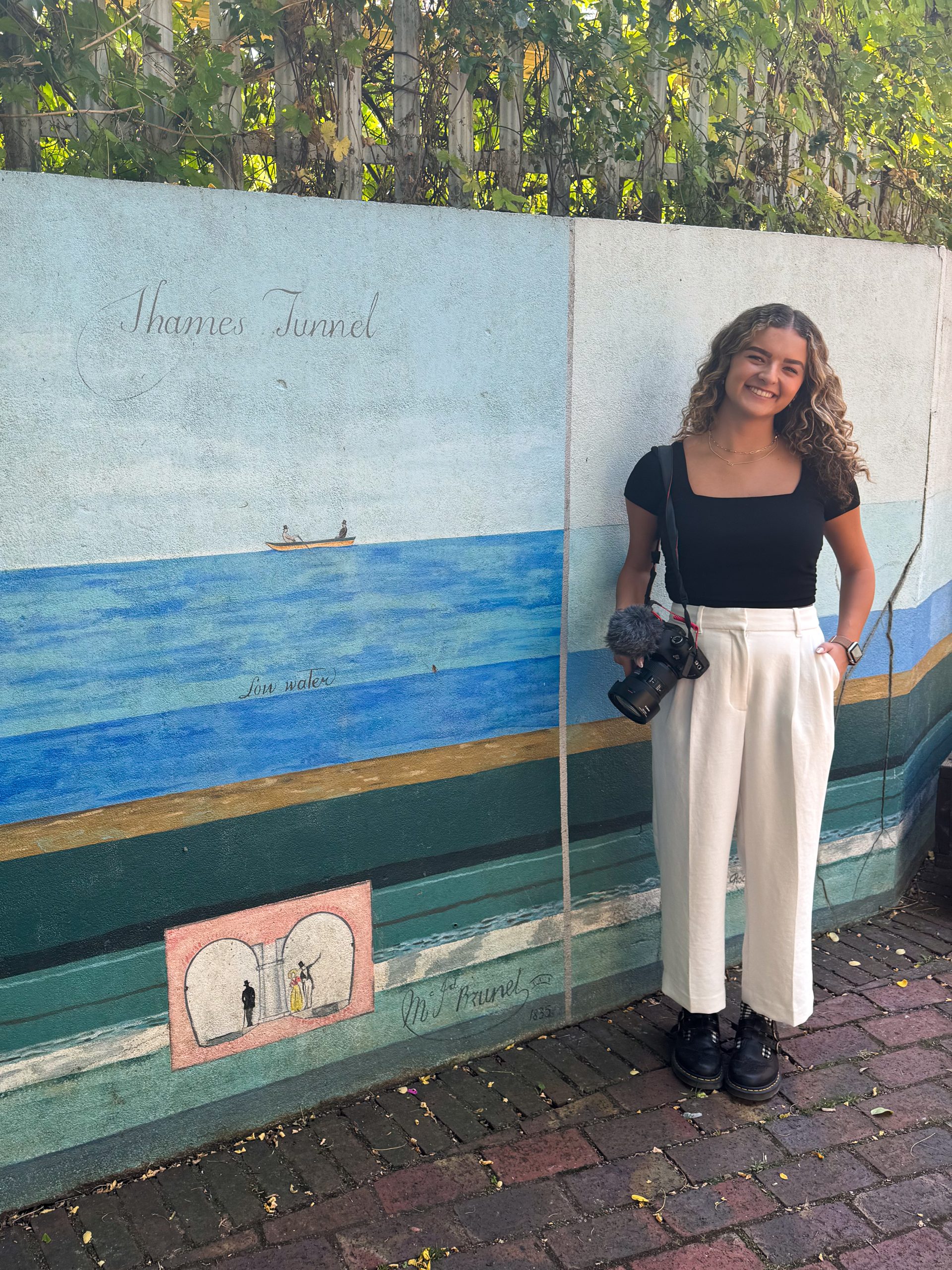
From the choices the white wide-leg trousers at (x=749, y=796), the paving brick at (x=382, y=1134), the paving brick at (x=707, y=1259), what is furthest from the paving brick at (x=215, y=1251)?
the white wide-leg trousers at (x=749, y=796)

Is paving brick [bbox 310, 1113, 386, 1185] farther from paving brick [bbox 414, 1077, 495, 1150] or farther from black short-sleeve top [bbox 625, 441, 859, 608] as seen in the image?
black short-sleeve top [bbox 625, 441, 859, 608]

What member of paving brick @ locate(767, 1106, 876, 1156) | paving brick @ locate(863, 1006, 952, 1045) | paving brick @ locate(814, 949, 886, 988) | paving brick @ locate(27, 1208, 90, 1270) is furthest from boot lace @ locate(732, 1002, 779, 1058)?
paving brick @ locate(27, 1208, 90, 1270)

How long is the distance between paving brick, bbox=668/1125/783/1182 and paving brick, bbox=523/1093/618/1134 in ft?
0.79

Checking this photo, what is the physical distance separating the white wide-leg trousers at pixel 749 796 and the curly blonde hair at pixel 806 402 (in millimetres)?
418

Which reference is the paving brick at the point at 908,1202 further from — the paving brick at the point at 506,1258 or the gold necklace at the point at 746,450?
the gold necklace at the point at 746,450

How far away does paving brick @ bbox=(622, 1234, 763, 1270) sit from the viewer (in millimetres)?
2596

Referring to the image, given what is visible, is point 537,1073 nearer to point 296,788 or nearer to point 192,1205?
point 192,1205

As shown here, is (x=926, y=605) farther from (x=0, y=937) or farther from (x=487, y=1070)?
(x=0, y=937)

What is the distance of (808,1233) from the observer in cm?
271

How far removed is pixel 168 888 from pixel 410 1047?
952mm

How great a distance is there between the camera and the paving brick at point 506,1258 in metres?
2.59

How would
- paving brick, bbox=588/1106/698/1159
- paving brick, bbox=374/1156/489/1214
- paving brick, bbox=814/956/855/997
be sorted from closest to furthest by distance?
paving brick, bbox=374/1156/489/1214, paving brick, bbox=588/1106/698/1159, paving brick, bbox=814/956/855/997

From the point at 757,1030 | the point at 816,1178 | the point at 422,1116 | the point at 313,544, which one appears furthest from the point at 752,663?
the point at 422,1116

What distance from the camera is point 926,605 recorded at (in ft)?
14.6
